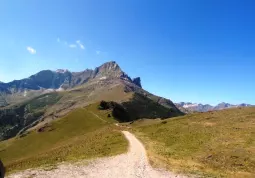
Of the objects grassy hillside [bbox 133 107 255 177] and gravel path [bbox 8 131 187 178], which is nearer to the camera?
gravel path [bbox 8 131 187 178]

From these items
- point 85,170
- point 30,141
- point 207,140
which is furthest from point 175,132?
point 30,141

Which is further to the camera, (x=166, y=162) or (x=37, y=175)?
(x=166, y=162)

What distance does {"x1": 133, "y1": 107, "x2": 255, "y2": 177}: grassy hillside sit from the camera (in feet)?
125

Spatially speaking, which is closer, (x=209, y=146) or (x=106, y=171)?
(x=106, y=171)

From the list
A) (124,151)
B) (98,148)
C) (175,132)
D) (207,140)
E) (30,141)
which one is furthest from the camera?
(30,141)

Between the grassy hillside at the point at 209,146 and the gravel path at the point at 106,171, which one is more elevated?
the grassy hillside at the point at 209,146

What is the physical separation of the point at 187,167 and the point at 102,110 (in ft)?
337

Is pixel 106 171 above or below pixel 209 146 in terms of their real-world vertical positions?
below

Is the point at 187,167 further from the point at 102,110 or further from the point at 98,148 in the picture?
the point at 102,110

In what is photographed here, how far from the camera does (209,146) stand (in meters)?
51.2

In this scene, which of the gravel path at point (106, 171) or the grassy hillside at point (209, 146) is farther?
the grassy hillside at point (209, 146)

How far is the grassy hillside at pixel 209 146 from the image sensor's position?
125 feet

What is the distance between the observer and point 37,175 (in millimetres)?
31266

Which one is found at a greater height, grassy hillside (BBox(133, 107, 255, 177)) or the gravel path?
grassy hillside (BBox(133, 107, 255, 177))
